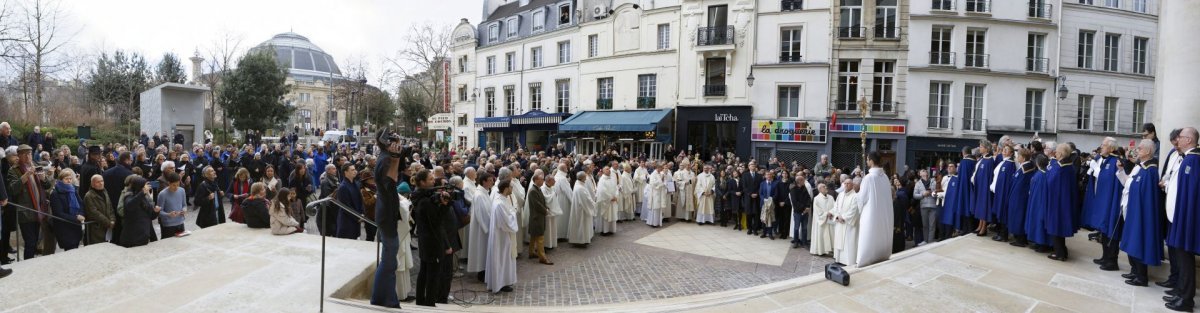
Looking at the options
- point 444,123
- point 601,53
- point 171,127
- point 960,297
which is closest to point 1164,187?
point 960,297

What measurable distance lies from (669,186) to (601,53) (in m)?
16.9

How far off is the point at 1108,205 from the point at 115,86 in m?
49.3

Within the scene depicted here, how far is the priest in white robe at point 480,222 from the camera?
7.90 meters

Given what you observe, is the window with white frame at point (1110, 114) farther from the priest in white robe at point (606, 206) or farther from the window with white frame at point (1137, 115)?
the priest in white robe at point (606, 206)

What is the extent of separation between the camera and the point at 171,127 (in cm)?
2300

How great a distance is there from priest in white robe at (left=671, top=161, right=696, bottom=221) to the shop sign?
11504 mm

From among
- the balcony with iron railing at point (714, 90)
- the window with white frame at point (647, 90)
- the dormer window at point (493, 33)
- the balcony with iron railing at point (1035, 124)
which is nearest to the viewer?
the balcony with iron railing at point (1035, 124)

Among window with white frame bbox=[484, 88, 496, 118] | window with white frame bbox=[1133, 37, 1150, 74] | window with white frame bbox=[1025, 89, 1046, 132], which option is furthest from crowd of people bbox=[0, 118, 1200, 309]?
window with white frame bbox=[484, 88, 496, 118]

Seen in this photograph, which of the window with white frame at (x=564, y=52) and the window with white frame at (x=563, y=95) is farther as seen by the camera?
the window with white frame at (x=563, y=95)

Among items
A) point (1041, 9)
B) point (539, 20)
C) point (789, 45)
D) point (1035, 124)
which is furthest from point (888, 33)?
point (539, 20)

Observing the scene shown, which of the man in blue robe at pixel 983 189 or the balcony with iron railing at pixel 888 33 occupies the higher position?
the balcony with iron railing at pixel 888 33

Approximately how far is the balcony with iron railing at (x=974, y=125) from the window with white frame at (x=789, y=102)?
283 inches

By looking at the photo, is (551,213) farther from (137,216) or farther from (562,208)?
(137,216)

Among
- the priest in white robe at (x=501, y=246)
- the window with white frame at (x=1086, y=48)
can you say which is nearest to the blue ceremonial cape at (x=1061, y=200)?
the priest in white robe at (x=501, y=246)
